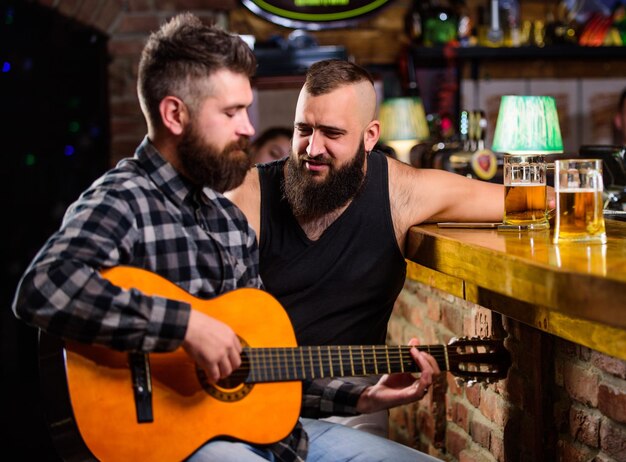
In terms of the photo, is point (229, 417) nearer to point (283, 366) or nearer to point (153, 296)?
point (283, 366)

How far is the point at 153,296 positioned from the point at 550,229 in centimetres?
102

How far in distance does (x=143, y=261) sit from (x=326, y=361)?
0.41 metres

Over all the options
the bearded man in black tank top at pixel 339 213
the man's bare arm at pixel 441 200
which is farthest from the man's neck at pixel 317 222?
the man's bare arm at pixel 441 200

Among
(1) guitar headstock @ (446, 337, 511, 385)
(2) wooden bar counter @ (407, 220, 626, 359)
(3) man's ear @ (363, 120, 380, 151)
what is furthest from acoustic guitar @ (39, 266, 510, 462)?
(3) man's ear @ (363, 120, 380, 151)

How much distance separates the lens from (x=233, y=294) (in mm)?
1850

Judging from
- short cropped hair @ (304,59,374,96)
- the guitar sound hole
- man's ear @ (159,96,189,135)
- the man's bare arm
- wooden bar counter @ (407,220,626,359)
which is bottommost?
the guitar sound hole

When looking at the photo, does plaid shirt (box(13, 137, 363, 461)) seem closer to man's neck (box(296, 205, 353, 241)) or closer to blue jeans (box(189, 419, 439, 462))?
blue jeans (box(189, 419, 439, 462))

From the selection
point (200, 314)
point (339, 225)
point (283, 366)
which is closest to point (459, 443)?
point (339, 225)

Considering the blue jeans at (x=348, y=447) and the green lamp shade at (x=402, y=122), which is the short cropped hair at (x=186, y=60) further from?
the green lamp shade at (x=402, y=122)

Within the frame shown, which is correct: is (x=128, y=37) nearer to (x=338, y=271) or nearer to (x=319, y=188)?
(x=319, y=188)

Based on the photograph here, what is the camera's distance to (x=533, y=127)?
344 centimetres

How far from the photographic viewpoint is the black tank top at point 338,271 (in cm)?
239

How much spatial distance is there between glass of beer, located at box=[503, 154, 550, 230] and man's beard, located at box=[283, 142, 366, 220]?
0.42 metres

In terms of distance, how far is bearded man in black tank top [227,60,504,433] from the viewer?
2.40 metres
